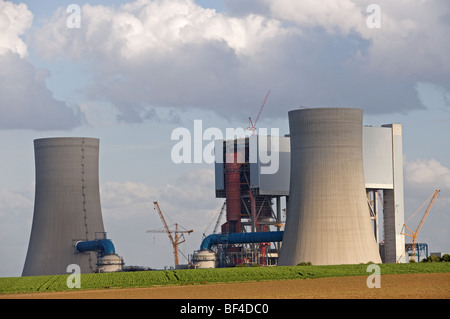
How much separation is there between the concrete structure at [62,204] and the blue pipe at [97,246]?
35 cm

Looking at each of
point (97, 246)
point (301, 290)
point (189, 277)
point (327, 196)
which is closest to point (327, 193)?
point (327, 196)

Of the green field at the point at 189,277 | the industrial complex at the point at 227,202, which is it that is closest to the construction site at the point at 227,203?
the industrial complex at the point at 227,202

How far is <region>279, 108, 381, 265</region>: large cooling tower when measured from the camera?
8462 centimetres

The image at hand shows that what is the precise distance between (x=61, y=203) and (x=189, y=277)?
3490cm

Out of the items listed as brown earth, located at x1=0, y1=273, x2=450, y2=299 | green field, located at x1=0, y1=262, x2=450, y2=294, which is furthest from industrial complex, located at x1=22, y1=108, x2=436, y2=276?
brown earth, located at x1=0, y1=273, x2=450, y2=299

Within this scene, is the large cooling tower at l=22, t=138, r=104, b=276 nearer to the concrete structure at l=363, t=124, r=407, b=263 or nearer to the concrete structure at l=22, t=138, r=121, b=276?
the concrete structure at l=22, t=138, r=121, b=276

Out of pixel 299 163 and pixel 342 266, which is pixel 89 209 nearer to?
pixel 299 163

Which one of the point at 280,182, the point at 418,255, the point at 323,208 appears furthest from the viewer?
the point at 418,255

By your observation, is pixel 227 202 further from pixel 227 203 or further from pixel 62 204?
pixel 62 204

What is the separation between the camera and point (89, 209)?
107 m

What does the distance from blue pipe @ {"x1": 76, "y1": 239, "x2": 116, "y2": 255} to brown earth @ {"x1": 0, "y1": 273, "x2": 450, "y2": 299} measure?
38.4 m
